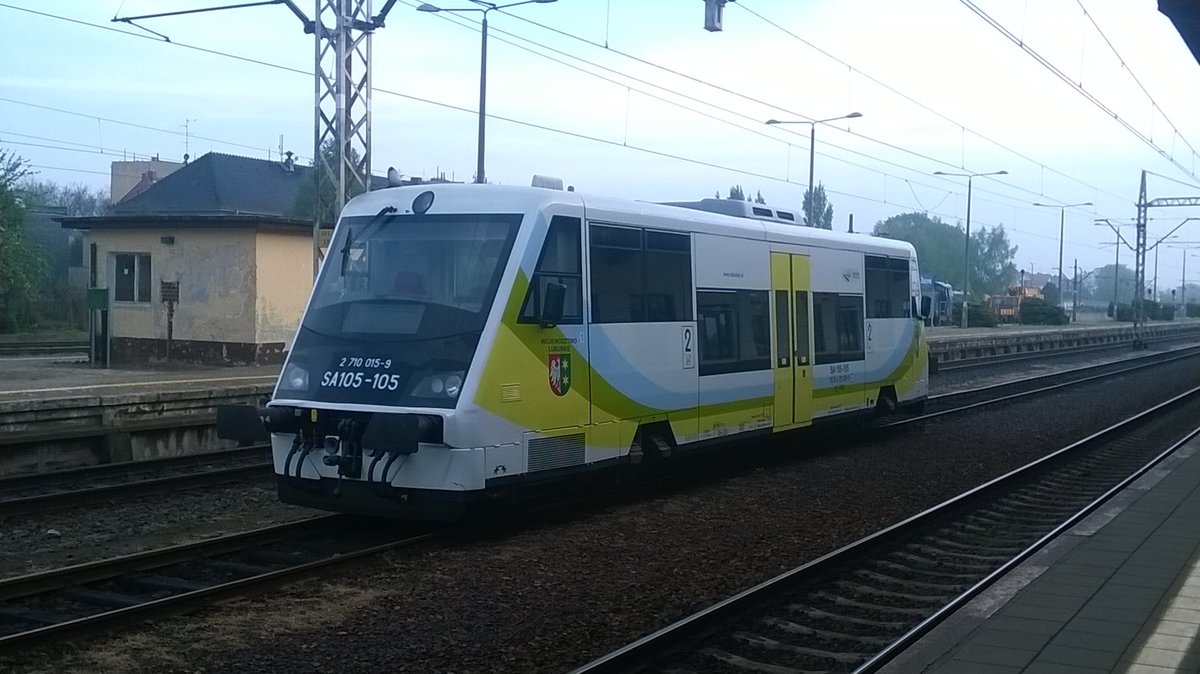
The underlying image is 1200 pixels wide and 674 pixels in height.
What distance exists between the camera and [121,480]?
13180mm

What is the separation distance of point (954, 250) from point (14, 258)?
249 feet

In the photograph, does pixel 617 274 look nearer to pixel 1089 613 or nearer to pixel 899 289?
pixel 1089 613

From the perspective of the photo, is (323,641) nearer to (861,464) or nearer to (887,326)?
(861,464)

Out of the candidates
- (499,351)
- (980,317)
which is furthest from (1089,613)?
(980,317)

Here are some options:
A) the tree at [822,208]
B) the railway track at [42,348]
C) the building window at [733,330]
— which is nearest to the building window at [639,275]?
the building window at [733,330]

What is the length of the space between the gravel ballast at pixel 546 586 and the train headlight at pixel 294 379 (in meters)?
1.82

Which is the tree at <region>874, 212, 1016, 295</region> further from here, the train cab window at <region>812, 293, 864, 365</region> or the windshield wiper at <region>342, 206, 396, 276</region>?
the windshield wiper at <region>342, 206, 396, 276</region>

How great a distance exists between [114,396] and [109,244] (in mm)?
16065

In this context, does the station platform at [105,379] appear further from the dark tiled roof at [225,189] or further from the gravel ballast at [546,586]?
the dark tiled roof at [225,189]

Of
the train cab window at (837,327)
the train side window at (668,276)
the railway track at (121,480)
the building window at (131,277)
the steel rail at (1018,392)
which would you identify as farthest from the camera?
the building window at (131,277)

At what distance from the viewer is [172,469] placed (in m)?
14.0

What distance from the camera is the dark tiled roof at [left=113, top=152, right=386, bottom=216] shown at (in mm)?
57406

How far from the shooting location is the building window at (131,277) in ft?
96.1

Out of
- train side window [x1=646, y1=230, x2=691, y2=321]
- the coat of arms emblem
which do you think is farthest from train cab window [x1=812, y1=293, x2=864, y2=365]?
the coat of arms emblem
